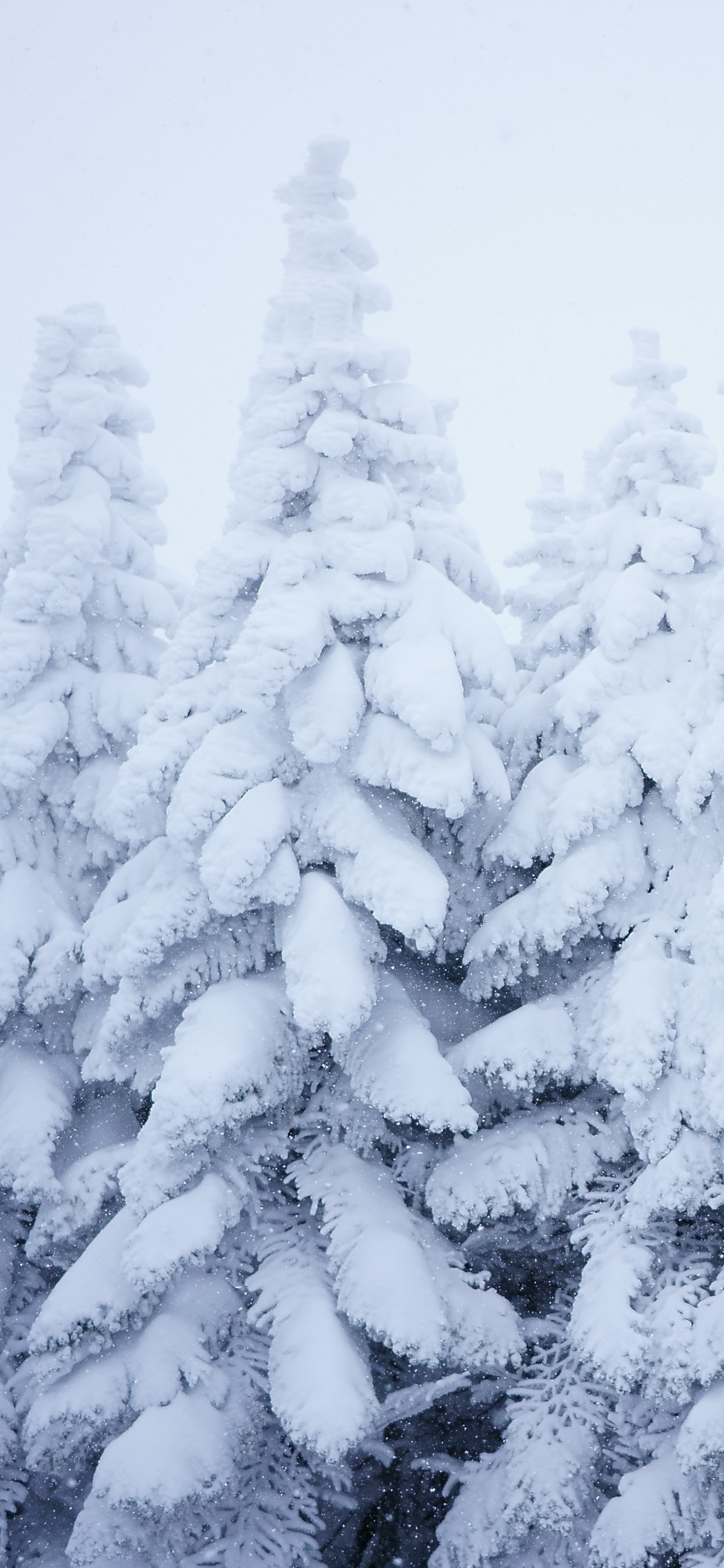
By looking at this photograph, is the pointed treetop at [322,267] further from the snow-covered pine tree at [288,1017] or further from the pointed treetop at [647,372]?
the pointed treetop at [647,372]

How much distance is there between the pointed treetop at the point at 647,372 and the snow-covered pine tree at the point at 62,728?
5889 mm

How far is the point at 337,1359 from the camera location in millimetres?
8898

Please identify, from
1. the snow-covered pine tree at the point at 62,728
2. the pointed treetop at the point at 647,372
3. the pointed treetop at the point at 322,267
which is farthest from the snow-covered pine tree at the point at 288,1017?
the pointed treetop at the point at 647,372

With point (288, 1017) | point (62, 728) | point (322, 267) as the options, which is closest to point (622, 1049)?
point (288, 1017)

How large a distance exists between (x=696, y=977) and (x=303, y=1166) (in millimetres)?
3889

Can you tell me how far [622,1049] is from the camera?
28.6ft

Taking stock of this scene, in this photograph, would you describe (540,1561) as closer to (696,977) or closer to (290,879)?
(696,977)

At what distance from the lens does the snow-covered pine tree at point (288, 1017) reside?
9031 millimetres

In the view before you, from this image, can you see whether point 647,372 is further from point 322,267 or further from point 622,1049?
point 622,1049

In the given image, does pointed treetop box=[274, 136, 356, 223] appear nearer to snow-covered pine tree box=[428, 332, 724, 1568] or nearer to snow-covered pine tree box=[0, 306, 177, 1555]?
snow-covered pine tree box=[0, 306, 177, 1555]

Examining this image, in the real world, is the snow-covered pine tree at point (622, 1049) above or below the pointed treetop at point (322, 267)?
below

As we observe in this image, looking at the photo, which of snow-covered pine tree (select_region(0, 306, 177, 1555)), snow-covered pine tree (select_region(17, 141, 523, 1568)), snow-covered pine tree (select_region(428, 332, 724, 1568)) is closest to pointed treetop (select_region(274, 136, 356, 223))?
snow-covered pine tree (select_region(17, 141, 523, 1568))

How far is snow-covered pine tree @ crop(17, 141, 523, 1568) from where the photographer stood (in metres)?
9.03

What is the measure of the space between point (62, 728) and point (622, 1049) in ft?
23.5
